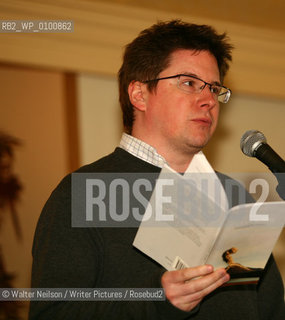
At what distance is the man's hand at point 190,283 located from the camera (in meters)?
1.11

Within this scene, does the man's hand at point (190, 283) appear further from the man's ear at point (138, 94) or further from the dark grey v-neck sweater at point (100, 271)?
the man's ear at point (138, 94)

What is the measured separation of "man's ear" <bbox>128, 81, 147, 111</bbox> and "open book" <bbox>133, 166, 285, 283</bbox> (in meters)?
0.70

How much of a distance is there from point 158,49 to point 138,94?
0.19 metres

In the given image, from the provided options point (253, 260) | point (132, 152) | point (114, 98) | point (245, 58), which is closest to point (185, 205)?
point (253, 260)

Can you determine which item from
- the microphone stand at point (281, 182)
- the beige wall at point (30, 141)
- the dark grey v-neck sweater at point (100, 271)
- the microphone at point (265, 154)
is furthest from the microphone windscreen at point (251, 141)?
the beige wall at point (30, 141)

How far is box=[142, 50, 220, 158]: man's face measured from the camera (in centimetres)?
166

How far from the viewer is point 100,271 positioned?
4.58ft

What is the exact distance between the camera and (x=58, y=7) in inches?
117

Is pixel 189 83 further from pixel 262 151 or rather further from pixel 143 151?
pixel 262 151

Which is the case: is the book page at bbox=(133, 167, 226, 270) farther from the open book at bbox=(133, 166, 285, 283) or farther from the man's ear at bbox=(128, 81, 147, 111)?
the man's ear at bbox=(128, 81, 147, 111)

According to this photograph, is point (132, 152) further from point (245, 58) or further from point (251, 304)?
point (245, 58)

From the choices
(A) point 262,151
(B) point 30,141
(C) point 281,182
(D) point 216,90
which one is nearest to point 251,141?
(A) point 262,151

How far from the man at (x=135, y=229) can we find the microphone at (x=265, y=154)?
253mm

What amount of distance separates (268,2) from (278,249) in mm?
1691
